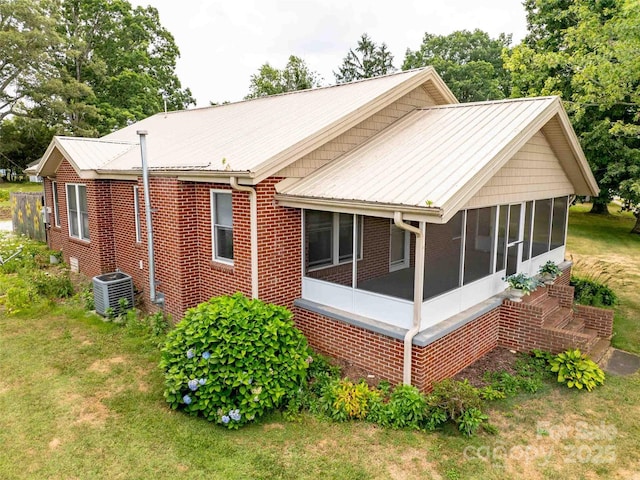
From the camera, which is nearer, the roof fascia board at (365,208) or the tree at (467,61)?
the roof fascia board at (365,208)

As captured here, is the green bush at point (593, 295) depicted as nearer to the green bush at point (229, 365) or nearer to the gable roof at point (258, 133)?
the gable roof at point (258, 133)

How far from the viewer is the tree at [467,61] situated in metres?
39.8

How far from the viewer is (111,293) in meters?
10.3

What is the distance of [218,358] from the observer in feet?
20.5

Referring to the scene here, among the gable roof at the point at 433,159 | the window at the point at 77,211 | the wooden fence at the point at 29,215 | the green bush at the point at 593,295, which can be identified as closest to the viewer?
the gable roof at the point at 433,159

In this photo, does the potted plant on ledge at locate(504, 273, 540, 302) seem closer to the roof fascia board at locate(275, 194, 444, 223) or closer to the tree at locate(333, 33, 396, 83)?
the roof fascia board at locate(275, 194, 444, 223)

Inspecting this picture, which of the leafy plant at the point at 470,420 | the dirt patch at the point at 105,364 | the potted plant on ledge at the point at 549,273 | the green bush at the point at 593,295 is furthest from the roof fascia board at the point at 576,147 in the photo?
the dirt patch at the point at 105,364

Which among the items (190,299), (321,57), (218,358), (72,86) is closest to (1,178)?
(72,86)

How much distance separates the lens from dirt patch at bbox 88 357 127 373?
25.8 feet

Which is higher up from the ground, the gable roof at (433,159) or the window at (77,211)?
the gable roof at (433,159)

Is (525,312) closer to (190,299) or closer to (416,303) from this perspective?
(416,303)

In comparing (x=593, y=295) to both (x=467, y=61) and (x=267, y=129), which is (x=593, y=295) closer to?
(x=267, y=129)

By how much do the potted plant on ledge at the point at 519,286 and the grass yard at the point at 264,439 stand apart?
186cm

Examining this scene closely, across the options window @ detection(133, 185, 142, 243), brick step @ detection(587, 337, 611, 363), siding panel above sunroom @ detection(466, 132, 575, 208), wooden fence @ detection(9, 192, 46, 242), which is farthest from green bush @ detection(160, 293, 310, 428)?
wooden fence @ detection(9, 192, 46, 242)
